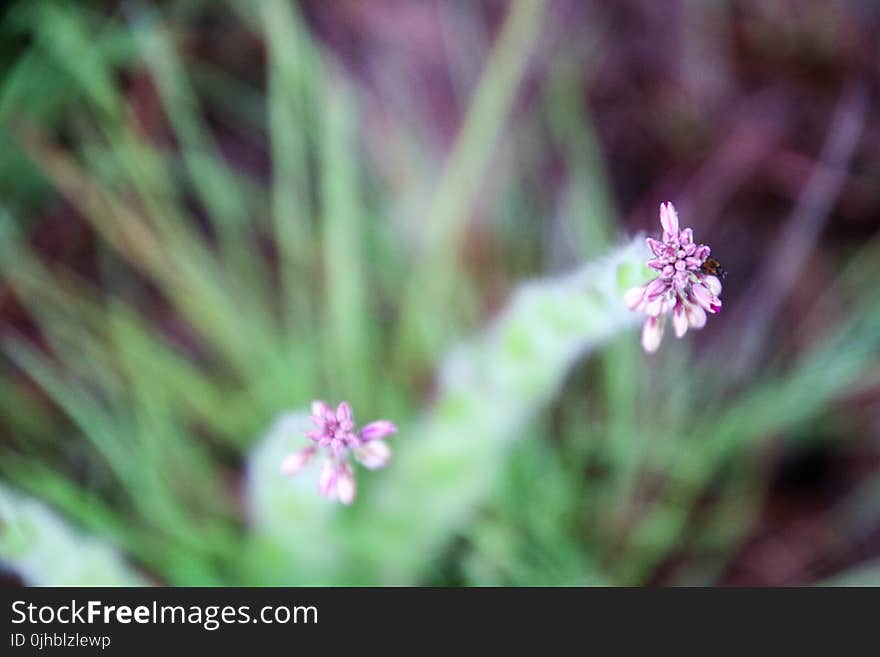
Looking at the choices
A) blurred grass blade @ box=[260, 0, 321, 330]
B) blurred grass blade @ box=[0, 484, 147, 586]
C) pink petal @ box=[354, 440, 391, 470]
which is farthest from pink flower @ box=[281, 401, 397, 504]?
blurred grass blade @ box=[260, 0, 321, 330]

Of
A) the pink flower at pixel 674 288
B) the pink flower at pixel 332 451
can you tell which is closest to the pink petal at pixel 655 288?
the pink flower at pixel 674 288

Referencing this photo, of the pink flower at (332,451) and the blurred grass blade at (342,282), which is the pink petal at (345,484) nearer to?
the pink flower at (332,451)

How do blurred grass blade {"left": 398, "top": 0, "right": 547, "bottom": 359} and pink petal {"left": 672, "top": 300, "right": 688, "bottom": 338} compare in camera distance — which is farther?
blurred grass blade {"left": 398, "top": 0, "right": 547, "bottom": 359}

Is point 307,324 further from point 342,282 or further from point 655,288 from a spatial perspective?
point 655,288

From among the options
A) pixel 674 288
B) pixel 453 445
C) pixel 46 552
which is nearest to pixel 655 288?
pixel 674 288

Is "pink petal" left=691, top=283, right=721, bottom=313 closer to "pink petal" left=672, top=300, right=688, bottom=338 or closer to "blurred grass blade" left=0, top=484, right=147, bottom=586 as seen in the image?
"pink petal" left=672, top=300, right=688, bottom=338
